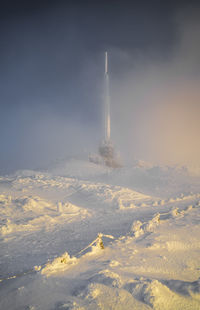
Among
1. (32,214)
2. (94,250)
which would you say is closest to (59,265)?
(94,250)

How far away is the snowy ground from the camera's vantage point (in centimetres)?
289

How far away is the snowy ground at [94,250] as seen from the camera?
2887 mm

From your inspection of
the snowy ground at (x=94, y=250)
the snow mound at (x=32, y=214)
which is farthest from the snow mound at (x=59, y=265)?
the snow mound at (x=32, y=214)

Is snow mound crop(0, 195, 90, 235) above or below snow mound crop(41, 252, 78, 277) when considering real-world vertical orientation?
below

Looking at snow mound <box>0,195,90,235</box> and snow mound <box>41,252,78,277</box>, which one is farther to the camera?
snow mound <box>0,195,90,235</box>

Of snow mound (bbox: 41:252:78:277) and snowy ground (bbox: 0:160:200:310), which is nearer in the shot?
snowy ground (bbox: 0:160:200:310)

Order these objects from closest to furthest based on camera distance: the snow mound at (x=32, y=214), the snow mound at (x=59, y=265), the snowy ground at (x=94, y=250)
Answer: the snowy ground at (x=94, y=250), the snow mound at (x=59, y=265), the snow mound at (x=32, y=214)

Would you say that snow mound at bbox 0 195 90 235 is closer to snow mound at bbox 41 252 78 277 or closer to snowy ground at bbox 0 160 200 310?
snowy ground at bbox 0 160 200 310

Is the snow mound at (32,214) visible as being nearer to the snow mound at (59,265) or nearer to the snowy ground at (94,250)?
the snowy ground at (94,250)

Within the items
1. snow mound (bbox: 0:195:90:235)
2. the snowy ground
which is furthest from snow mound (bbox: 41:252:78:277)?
snow mound (bbox: 0:195:90:235)

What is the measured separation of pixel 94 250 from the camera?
14.9 ft

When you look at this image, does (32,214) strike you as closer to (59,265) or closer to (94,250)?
(94,250)

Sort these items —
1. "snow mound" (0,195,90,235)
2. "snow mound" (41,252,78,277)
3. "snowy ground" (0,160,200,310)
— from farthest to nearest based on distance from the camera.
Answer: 1. "snow mound" (0,195,90,235)
2. "snow mound" (41,252,78,277)
3. "snowy ground" (0,160,200,310)

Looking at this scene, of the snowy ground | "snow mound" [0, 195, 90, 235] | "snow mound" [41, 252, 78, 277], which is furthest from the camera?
"snow mound" [0, 195, 90, 235]
